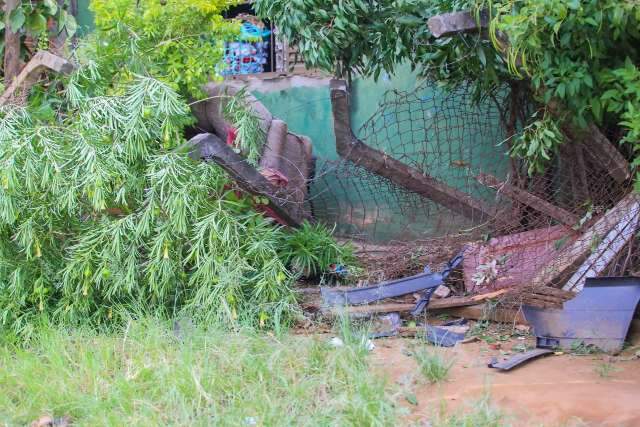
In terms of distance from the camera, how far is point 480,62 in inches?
219

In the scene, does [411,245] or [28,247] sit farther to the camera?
[411,245]

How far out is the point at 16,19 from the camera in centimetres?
663

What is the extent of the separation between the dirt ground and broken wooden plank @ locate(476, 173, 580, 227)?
49.1 inches

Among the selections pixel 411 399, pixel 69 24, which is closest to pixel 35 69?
→ pixel 69 24

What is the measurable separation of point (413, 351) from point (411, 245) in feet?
6.83

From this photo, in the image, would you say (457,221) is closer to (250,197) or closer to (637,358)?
(250,197)

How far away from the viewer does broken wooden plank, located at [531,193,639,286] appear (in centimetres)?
521

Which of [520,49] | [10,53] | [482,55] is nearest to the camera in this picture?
[520,49]

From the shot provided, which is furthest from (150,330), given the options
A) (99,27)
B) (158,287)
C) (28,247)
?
(99,27)

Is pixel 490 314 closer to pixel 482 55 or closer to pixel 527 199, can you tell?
pixel 527 199

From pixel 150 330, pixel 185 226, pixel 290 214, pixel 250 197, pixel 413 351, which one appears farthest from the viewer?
pixel 290 214

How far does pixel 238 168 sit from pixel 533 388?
2.73 metres

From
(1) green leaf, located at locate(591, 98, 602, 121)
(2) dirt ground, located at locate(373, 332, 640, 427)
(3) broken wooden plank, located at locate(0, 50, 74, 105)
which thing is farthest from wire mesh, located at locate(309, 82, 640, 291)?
(3) broken wooden plank, located at locate(0, 50, 74, 105)

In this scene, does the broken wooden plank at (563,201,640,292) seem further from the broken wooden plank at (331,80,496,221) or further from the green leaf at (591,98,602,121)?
the broken wooden plank at (331,80,496,221)
